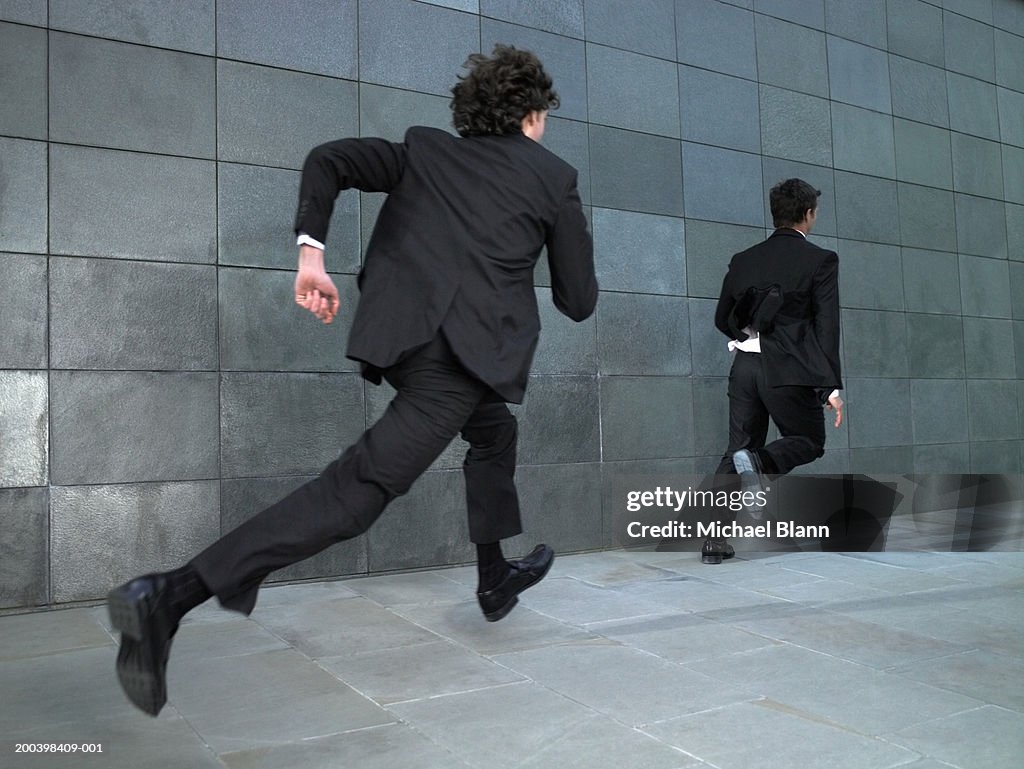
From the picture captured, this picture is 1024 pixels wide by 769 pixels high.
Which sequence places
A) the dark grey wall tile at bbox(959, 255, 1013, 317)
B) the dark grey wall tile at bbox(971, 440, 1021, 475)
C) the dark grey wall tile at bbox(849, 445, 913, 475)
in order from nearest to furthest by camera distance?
the dark grey wall tile at bbox(849, 445, 913, 475), the dark grey wall tile at bbox(971, 440, 1021, 475), the dark grey wall tile at bbox(959, 255, 1013, 317)

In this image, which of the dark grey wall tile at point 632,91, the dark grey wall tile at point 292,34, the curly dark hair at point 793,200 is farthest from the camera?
the dark grey wall tile at point 632,91

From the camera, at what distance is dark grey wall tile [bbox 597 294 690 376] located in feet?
18.0

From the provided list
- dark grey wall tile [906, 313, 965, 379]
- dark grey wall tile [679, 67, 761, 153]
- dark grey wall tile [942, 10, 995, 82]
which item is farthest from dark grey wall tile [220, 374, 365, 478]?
dark grey wall tile [942, 10, 995, 82]

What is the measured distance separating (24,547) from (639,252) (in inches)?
143

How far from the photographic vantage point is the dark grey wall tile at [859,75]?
6.90m

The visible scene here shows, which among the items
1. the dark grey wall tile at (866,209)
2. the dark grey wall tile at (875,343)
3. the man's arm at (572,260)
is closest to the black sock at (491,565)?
the man's arm at (572,260)

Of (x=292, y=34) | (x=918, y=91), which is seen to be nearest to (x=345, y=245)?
(x=292, y=34)

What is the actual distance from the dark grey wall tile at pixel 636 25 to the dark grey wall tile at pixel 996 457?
4.13 m

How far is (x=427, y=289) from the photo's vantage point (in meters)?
2.50

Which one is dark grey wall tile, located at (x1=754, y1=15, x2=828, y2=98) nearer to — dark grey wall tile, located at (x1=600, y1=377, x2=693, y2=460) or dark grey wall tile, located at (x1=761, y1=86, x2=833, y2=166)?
dark grey wall tile, located at (x1=761, y1=86, x2=833, y2=166)

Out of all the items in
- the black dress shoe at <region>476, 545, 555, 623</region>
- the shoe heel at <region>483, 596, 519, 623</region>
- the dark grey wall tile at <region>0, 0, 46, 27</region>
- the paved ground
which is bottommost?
the paved ground

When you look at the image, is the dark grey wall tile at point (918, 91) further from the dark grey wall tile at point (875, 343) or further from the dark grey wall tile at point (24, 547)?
the dark grey wall tile at point (24, 547)

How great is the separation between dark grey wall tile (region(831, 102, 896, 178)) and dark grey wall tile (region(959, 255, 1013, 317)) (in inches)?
45.5

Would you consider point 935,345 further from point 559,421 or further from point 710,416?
point 559,421
